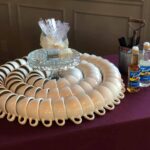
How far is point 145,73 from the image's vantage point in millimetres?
1359

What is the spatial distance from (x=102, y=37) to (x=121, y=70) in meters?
0.75

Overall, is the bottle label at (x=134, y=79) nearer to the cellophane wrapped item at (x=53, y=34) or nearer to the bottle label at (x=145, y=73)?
the bottle label at (x=145, y=73)

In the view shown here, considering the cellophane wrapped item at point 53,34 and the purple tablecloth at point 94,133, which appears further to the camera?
the cellophane wrapped item at point 53,34

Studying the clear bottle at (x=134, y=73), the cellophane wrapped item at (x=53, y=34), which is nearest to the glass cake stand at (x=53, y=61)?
the cellophane wrapped item at (x=53, y=34)

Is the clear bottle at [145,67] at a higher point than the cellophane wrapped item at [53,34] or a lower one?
lower

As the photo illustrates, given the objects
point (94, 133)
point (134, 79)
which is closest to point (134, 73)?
point (134, 79)

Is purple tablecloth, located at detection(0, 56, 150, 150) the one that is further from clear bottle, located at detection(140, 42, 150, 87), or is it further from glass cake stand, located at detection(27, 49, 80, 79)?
glass cake stand, located at detection(27, 49, 80, 79)

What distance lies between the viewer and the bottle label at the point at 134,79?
4.28ft

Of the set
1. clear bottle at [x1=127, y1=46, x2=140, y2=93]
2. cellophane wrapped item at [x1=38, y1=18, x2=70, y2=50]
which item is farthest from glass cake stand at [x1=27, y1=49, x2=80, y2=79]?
clear bottle at [x1=127, y1=46, x2=140, y2=93]

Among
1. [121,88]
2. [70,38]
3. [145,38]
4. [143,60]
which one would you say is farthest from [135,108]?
[70,38]

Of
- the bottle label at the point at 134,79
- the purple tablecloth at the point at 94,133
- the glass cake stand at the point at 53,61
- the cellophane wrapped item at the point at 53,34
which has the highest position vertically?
the cellophane wrapped item at the point at 53,34

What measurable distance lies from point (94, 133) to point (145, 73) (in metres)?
0.38

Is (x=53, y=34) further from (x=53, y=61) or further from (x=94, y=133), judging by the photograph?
(x=94, y=133)

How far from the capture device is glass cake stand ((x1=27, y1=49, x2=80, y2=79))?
4.33ft
